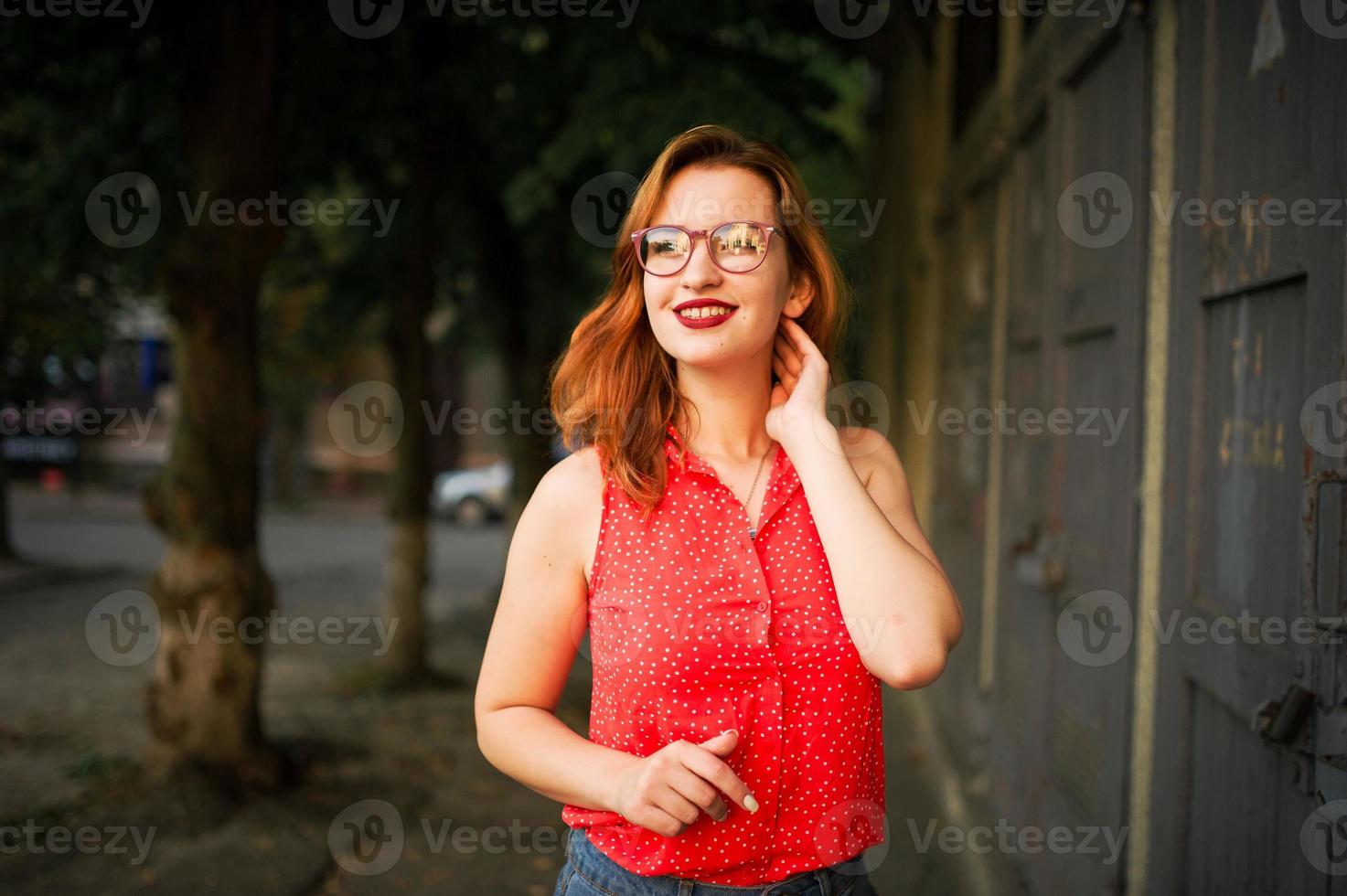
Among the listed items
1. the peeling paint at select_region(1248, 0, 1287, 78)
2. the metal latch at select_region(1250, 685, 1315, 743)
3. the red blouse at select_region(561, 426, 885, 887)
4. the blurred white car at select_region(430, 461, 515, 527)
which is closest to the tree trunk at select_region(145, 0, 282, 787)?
the red blouse at select_region(561, 426, 885, 887)

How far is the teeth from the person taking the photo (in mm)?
1840

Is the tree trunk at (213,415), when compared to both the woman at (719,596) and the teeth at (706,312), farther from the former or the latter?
the teeth at (706,312)

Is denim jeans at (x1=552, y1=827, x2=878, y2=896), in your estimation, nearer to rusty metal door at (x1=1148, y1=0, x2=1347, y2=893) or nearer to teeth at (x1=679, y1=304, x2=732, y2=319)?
rusty metal door at (x1=1148, y1=0, x2=1347, y2=893)

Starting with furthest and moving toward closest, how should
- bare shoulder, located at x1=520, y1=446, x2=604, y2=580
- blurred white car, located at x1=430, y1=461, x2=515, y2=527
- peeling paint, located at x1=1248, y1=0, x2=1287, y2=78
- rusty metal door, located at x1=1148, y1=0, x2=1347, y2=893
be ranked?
blurred white car, located at x1=430, y1=461, x2=515, y2=527 → peeling paint, located at x1=1248, y1=0, x2=1287, y2=78 → bare shoulder, located at x1=520, y1=446, x2=604, y2=580 → rusty metal door, located at x1=1148, y1=0, x2=1347, y2=893

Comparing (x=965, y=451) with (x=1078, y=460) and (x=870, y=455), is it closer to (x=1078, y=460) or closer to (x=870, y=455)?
(x=1078, y=460)

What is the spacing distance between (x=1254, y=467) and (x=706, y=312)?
3.44 ft

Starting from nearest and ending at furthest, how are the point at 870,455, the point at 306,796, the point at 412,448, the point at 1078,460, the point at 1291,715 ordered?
1. the point at 1291,715
2. the point at 870,455
3. the point at 1078,460
4. the point at 306,796
5. the point at 412,448

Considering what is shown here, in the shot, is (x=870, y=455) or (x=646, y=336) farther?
(x=646, y=336)

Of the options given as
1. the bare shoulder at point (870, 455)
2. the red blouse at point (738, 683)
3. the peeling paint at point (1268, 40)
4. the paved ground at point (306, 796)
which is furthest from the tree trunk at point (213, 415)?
the peeling paint at point (1268, 40)

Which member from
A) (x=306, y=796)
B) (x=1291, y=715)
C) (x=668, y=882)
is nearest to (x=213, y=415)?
(x=306, y=796)

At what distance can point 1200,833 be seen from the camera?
2.28 metres

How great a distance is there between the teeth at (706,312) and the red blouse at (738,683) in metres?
0.32

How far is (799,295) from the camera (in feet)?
6.59

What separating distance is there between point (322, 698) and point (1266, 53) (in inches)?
292
